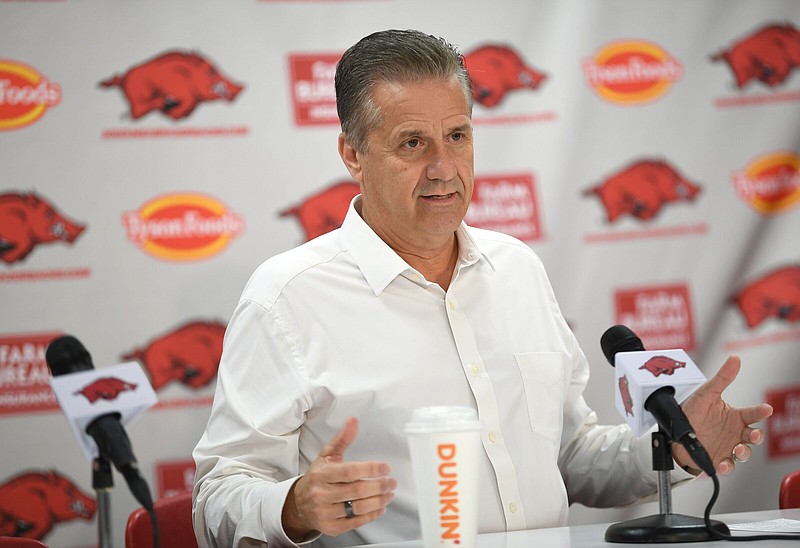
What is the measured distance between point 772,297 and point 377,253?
1877 mm

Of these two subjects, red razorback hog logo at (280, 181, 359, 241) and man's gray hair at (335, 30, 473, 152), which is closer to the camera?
man's gray hair at (335, 30, 473, 152)

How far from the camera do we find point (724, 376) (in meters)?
1.69

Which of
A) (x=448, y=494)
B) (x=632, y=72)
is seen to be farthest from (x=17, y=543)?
(x=632, y=72)

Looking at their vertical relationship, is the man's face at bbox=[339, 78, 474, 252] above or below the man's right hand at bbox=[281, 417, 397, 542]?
above

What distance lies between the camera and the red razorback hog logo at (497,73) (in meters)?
3.17

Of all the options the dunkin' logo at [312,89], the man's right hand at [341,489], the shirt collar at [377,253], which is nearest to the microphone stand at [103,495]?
the man's right hand at [341,489]

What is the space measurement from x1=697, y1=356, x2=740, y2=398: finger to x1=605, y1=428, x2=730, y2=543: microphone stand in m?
0.23

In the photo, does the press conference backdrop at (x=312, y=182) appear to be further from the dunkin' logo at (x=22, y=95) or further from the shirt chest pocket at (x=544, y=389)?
the shirt chest pocket at (x=544, y=389)

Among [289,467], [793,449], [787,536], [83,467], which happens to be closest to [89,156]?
[83,467]

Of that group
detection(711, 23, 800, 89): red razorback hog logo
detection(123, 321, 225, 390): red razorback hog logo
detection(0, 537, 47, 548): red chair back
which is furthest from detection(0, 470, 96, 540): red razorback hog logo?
detection(711, 23, 800, 89): red razorback hog logo

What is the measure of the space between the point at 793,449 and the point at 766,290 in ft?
1.98

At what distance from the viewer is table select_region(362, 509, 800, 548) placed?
4.90ft

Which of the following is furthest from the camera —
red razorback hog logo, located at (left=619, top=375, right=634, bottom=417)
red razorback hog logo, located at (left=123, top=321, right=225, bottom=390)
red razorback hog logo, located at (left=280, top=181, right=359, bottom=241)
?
red razorback hog logo, located at (left=280, top=181, right=359, bottom=241)

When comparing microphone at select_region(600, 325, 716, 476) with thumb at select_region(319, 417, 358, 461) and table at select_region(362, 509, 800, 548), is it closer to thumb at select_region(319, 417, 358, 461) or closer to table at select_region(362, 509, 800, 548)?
table at select_region(362, 509, 800, 548)
